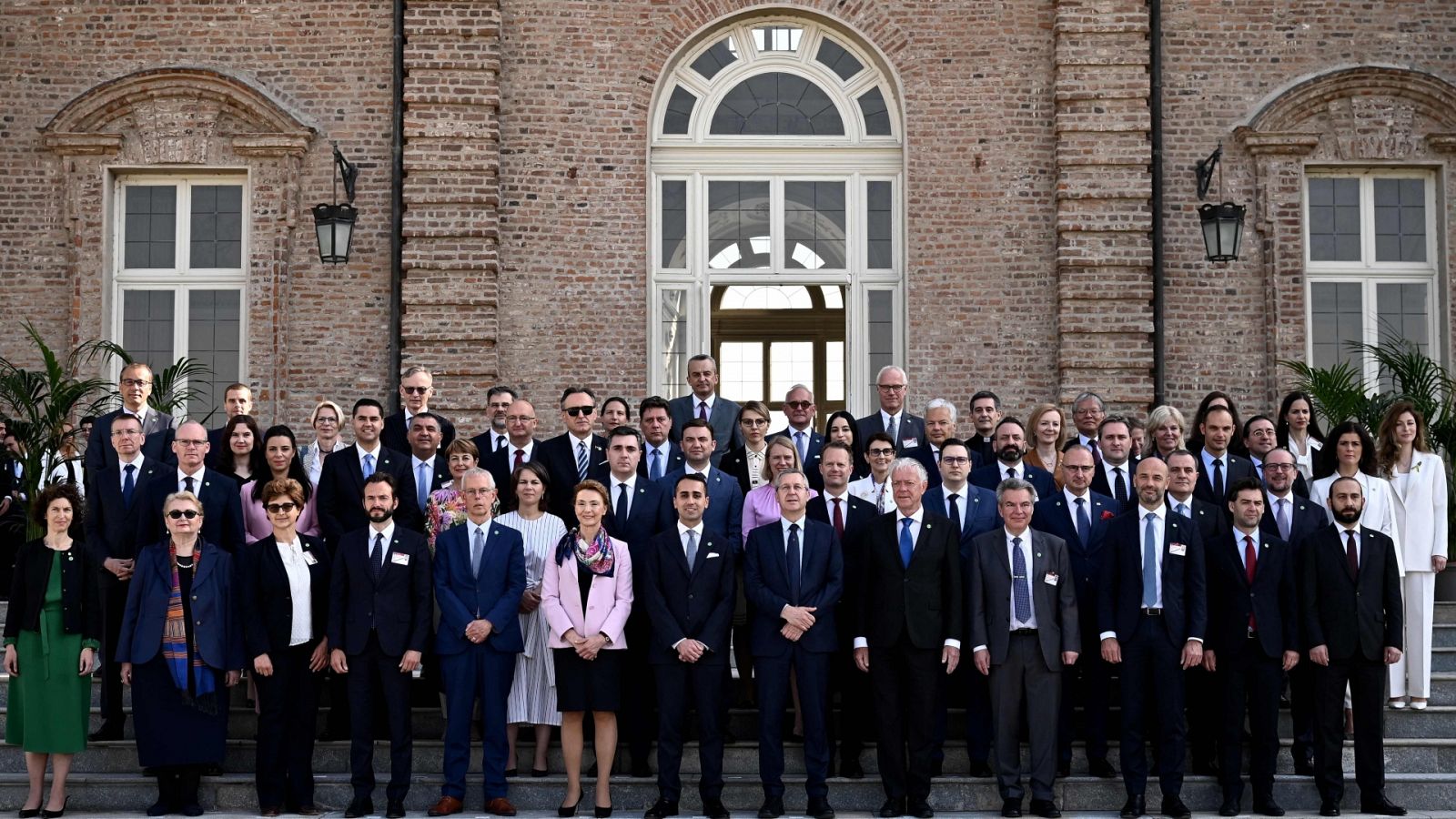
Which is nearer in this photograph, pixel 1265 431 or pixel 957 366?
pixel 1265 431

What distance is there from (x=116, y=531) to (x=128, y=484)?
30 cm

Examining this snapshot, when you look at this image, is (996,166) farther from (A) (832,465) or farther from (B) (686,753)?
(B) (686,753)

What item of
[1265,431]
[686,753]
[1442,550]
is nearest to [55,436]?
[686,753]

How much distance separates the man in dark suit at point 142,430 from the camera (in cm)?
1073

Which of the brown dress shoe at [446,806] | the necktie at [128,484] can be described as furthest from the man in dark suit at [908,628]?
the necktie at [128,484]

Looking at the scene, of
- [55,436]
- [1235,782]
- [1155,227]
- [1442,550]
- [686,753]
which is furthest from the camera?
[1155,227]

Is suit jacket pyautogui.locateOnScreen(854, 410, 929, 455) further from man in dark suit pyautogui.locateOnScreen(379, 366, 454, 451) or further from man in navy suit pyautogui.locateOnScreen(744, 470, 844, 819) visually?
man in dark suit pyautogui.locateOnScreen(379, 366, 454, 451)

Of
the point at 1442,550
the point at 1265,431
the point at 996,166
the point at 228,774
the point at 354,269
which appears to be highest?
the point at 996,166

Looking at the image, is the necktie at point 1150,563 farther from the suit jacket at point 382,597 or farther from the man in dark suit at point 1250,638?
the suit jacket at point 382,597

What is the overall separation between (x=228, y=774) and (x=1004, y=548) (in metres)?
4.69

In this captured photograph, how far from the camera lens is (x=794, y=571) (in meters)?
9.84

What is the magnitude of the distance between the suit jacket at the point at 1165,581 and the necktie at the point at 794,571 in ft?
5.65

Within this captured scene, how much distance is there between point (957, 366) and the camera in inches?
593

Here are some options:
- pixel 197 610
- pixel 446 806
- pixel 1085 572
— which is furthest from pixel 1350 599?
pixel 197 610
